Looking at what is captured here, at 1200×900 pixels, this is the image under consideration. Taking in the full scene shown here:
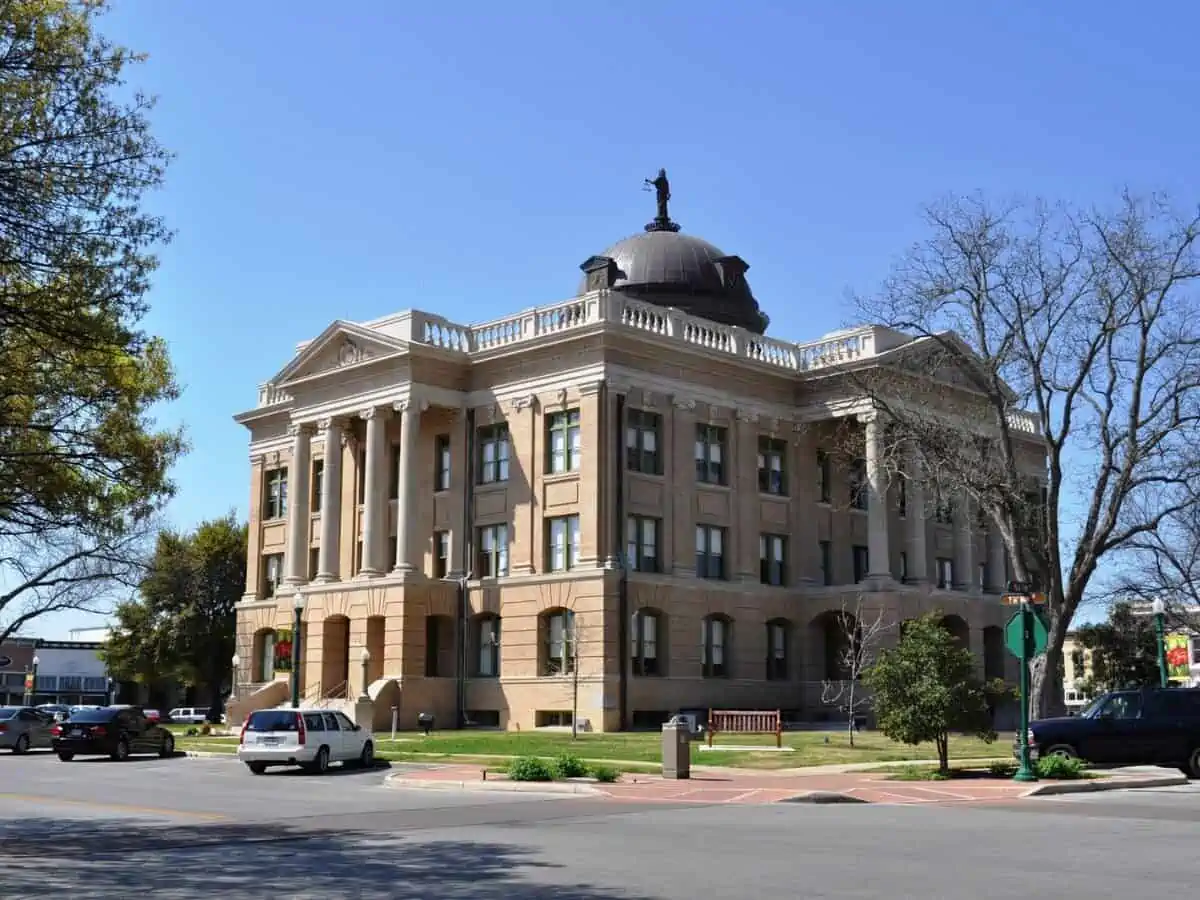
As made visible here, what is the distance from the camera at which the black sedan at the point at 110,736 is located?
126 ft

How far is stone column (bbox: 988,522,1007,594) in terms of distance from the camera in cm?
6197

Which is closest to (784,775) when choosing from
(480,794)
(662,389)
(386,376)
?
(480,794)

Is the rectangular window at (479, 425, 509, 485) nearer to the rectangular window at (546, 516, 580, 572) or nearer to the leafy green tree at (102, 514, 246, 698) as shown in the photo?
the rectangular window at (546, 516, 580, 572)

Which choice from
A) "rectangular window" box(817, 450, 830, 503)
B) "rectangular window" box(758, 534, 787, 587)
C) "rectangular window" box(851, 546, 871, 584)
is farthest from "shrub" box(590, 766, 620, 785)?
"rectangular window" box(851, 546, 871, 584)

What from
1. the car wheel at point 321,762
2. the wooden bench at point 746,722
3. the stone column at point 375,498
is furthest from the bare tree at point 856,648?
the car wheel at point 321,762

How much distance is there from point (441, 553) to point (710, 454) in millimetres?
11319

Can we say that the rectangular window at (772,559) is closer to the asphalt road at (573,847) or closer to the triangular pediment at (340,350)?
the triangular pediment at (340,350)

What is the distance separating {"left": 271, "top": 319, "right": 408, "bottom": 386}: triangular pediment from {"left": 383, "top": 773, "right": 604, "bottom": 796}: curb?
27.2 meters

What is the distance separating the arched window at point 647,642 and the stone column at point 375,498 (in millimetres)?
10708

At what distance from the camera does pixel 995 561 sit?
62.5 m

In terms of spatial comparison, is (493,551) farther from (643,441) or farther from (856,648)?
(856,648)

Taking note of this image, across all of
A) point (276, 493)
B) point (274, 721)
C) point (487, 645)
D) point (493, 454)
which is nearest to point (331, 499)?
point (493, 454)

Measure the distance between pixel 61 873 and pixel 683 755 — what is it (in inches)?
615

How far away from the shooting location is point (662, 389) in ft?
167
